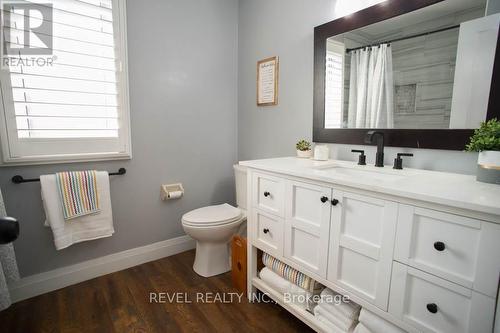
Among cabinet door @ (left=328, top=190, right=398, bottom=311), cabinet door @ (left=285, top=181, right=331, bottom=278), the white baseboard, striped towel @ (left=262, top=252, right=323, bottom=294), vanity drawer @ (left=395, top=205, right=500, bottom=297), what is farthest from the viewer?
the white baseboard

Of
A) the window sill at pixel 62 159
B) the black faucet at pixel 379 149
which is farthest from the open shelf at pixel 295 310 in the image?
the window sill at pixel 62 159

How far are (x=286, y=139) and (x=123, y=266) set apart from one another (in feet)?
5.51

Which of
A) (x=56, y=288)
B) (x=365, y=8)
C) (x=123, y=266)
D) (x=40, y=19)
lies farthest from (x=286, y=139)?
(x=56, y=288)

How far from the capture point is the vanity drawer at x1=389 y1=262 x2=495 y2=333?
0.81m

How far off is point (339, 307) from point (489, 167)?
0.87 meters

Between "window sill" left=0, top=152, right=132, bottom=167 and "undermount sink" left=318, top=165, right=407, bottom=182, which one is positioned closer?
"undermount sink" left=318, top=165, right=407, bottom=182

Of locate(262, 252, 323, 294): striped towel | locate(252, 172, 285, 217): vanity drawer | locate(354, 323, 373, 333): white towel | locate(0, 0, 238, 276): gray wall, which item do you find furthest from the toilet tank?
locate(354, 323, 373, 333): white towel

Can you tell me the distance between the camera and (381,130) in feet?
4.84

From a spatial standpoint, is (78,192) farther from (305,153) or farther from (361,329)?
(361,329)

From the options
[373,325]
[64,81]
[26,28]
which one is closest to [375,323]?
[373,325]

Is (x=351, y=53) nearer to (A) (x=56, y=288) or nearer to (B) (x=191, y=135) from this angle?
(B) (x=191, y=135)

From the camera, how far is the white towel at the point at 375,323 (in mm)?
1027

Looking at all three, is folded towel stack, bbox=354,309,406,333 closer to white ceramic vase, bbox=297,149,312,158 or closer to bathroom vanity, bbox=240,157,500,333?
bathroom vanity, bbox=240,157,500,333

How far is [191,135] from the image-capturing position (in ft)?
7.66
